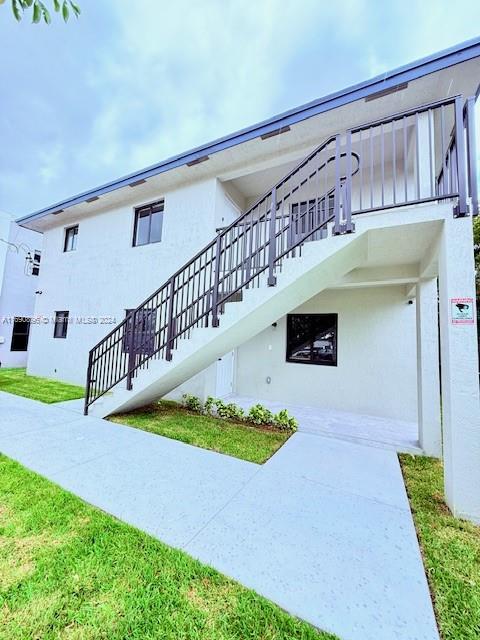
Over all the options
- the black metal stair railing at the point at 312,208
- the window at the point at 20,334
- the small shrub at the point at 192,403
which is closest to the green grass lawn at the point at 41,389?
the black metal stair railing at the point at 312,208

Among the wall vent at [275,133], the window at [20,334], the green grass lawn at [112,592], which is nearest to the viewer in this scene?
the green grass lawn at [112,592]

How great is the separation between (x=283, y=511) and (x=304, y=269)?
280cm

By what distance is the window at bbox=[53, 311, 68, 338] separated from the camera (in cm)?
962

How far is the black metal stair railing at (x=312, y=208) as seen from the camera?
3354 mm

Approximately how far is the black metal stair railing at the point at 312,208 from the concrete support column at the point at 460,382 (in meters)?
0.49

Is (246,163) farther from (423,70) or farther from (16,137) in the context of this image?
(16,137)

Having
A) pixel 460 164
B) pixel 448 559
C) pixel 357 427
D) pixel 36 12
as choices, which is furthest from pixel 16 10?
pixel 357 427

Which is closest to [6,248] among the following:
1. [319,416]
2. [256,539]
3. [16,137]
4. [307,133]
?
[16,137]

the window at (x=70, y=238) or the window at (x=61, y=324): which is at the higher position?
the window at (x=70, y=238)

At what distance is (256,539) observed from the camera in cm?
232

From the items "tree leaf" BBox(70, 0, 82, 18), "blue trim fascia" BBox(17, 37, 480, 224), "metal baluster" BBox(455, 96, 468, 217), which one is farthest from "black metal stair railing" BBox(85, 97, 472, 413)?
"tree leaf" BBox(70, 0, 82, 18)

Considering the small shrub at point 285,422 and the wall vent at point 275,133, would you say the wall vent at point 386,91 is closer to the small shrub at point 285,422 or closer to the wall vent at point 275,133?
the wall vent at point 275,133

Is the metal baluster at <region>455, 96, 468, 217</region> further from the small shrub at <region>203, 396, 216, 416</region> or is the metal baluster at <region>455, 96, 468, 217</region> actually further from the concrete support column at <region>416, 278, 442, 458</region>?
the small shrub at <region>203, 396, 216, 416</region>

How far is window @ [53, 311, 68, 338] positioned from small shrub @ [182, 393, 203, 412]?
577 cm
